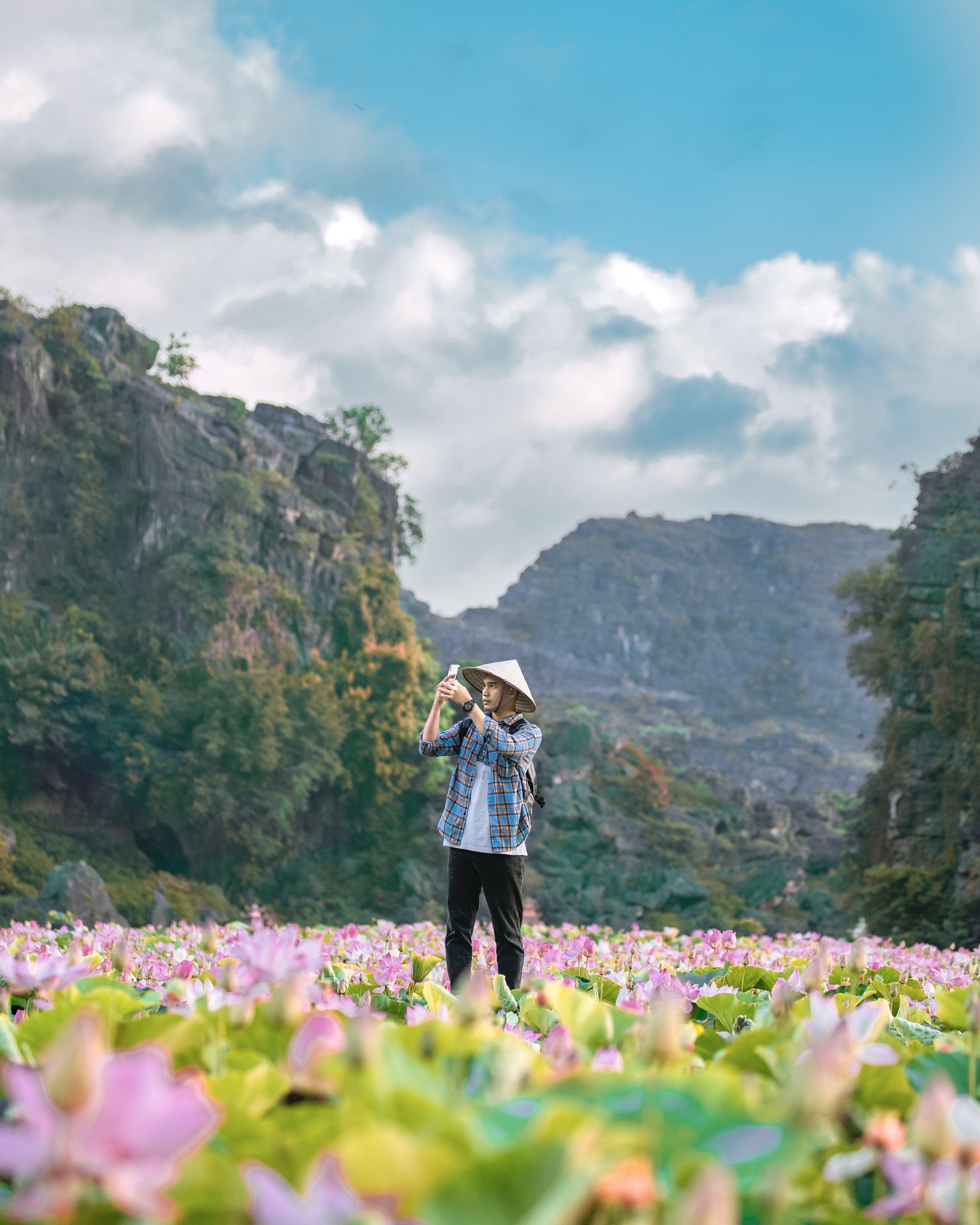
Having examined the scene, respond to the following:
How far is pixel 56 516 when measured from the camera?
20500 millimetres

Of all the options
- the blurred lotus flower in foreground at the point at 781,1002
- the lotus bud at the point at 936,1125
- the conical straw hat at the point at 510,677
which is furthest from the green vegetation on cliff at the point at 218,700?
the lotus bud at the point at 936,1125

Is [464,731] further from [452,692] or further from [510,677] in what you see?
[452,692]

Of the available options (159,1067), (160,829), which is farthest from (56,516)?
(159,1067)

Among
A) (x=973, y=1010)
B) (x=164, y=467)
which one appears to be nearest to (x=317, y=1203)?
(x=973, y=1010)

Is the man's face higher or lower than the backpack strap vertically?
higher

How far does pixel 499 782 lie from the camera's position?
4461mm

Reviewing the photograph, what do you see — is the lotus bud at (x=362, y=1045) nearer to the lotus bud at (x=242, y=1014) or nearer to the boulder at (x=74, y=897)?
the lotus bud at (x=242, y=1014)

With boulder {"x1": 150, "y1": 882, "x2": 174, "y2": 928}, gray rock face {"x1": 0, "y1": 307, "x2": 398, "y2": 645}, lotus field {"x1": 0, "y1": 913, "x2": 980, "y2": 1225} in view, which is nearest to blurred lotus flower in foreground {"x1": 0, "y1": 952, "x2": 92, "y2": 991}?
lotus field {"x1": 0, "y1": 913, "x2": 980, "y2": 1225}

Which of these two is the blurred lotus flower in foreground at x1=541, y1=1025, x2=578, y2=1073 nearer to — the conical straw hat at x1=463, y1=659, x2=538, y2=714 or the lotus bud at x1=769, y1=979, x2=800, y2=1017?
the lotus bud at x1=769, y1=979, x2=800, y2=1017

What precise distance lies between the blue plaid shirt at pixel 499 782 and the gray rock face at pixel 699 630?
51418 mm

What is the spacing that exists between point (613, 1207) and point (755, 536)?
311 ft

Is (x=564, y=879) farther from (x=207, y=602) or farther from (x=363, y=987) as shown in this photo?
(x=363, y=987)

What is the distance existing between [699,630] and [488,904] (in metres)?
79.2

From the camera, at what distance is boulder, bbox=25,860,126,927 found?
41.2 ft
